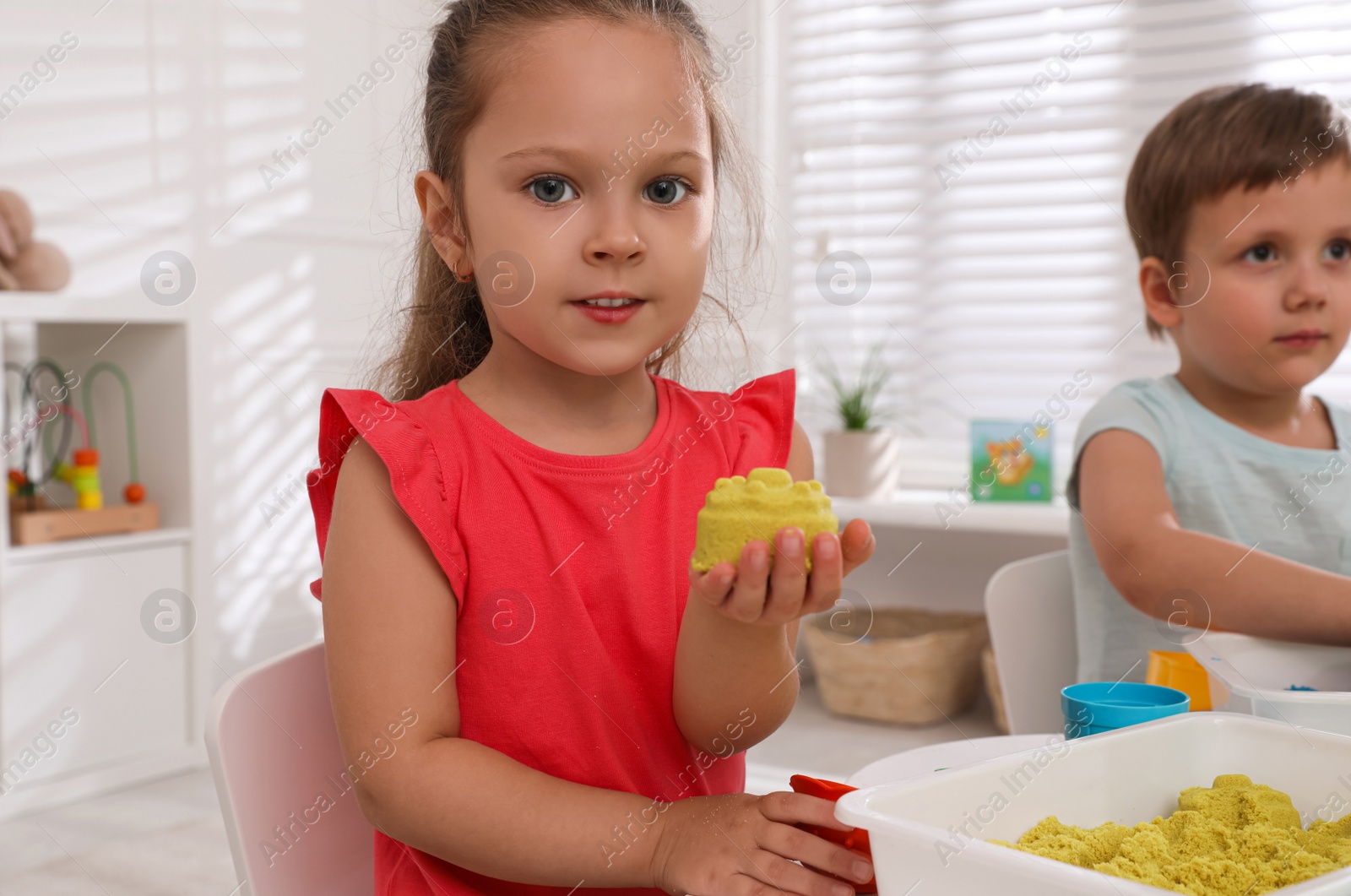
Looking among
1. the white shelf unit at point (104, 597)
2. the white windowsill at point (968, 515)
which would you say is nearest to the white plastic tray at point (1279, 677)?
the white windowsill at point (968, 515)

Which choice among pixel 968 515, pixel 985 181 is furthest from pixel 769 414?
pixel 985 181

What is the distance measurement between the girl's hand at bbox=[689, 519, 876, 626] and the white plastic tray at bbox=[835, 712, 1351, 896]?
0.33 ft

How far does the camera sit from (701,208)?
2.47 feet

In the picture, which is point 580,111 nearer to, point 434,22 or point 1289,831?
point 434,22

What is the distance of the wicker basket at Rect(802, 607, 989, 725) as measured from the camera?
2.53m

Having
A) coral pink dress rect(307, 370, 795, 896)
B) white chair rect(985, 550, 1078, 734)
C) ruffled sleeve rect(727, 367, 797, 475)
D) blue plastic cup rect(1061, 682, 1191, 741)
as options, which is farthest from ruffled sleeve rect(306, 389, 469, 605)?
white chair rect(985, 550, 1078, 734)

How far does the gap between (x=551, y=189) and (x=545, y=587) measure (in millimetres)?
262

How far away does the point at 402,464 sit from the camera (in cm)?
72

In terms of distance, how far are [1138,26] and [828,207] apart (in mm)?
849

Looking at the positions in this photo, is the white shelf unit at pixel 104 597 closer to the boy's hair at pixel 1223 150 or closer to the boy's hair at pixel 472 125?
the boy's hair at pixel 472 125

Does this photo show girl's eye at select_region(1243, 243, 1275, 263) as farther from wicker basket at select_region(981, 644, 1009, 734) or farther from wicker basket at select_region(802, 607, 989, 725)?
wicker basket at select_region(802, 607, 989, 725)

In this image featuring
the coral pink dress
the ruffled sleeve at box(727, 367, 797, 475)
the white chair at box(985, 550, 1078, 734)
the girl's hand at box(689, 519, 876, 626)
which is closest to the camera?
the girl's hand at box(689, 519, 876, 626)

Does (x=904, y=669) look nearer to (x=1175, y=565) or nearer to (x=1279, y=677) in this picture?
(x=1175, y=565)

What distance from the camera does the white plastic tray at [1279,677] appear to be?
62 cm
